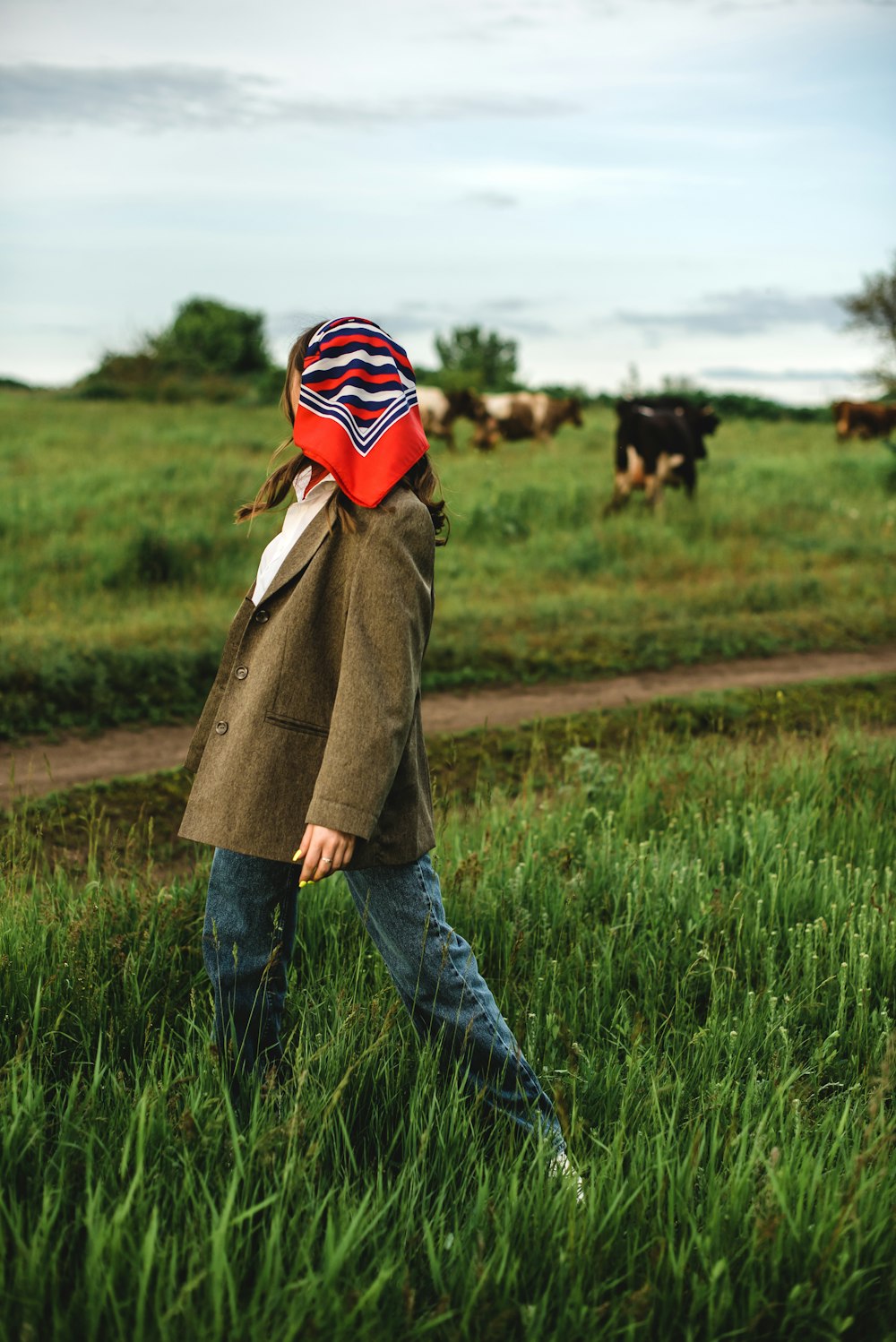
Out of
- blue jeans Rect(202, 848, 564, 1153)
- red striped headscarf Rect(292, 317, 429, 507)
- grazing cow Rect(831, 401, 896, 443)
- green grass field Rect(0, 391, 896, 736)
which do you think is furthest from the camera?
grazing cow Rect(831, 401, 896, 443)

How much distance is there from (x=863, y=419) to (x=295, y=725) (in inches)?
1089

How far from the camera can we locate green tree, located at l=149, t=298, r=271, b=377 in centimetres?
5600

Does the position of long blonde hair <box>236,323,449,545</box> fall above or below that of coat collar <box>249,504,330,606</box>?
above

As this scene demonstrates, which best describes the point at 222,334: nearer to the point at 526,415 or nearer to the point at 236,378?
the point at 236,378

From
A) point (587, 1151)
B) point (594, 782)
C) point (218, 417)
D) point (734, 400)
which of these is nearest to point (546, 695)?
point (594, 782)

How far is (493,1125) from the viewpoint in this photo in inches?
103

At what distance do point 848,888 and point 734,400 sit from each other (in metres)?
34.2

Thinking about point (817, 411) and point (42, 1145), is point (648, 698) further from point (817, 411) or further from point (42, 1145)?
point (817, 411)

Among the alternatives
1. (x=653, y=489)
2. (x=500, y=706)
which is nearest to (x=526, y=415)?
(x=653, y=489)

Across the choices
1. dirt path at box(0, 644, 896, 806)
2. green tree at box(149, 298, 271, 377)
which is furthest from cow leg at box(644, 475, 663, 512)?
green tree at box(149, 298, 271, 377)

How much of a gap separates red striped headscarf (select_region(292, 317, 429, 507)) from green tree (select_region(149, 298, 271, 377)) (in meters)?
48.5

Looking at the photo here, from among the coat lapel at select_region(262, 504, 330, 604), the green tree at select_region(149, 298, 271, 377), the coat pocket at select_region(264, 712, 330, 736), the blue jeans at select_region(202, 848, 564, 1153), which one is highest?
the green tree at select_region(149, 298, 271, 377)

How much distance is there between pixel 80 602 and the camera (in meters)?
9.99

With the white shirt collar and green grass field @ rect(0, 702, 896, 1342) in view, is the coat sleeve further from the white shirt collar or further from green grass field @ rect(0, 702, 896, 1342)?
green grass field @ rect(0, 702, 896, 1342)
